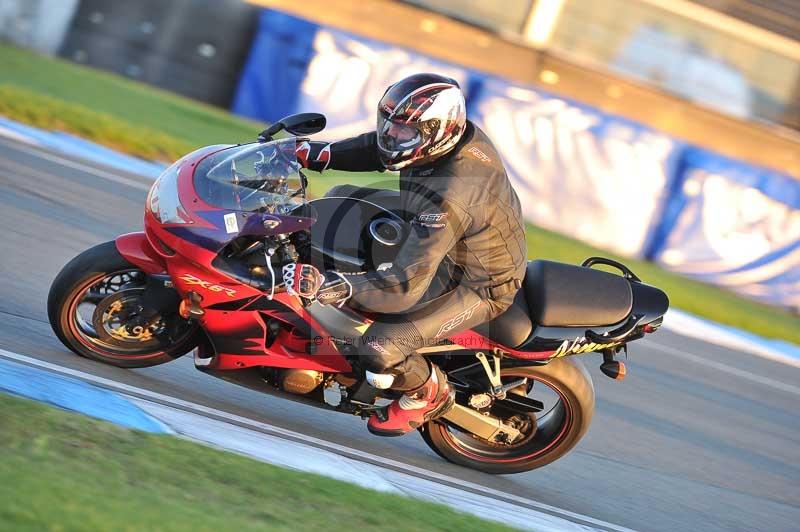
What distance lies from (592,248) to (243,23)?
5669mm

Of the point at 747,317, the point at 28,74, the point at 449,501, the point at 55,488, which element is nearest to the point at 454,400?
the point at 449,501

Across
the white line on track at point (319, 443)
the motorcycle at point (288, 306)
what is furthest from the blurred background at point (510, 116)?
the white line on track at point (319, 443)

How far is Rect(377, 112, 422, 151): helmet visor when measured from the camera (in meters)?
4.64

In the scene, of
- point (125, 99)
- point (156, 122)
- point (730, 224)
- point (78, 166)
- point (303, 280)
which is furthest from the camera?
point (730, 224)

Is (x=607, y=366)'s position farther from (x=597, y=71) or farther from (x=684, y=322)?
(x=597, y=71)

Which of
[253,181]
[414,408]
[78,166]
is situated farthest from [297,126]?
[78,166]

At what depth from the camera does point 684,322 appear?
1139 centimetres

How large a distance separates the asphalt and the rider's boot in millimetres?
219

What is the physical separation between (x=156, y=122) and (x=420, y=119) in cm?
892

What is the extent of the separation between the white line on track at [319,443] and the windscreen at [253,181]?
958 millimetres

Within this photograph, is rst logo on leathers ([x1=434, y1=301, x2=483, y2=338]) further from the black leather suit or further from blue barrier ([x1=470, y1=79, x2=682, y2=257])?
blue barrier ([x1=470, y1=79, x2=682, y2=257])

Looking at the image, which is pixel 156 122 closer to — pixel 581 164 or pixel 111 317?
pixel 581 164

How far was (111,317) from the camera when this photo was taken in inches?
196

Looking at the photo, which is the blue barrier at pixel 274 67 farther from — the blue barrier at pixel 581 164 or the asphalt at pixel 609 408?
the asphalt at pixel 609 408
